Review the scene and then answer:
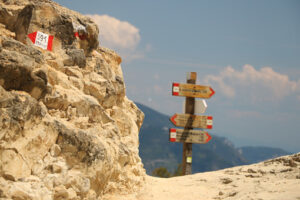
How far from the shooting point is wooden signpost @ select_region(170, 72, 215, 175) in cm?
1439

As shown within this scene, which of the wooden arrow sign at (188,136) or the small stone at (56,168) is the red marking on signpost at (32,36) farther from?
the wooden arrow sign at (188,136)

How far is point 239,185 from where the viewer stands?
961 cm

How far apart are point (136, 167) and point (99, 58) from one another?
361 centimetres

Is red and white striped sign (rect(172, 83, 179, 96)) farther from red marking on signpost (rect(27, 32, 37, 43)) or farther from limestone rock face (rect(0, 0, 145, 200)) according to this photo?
red marking on signpost (rect(27, 32, 37, 43))

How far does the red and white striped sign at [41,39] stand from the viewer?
8078mm

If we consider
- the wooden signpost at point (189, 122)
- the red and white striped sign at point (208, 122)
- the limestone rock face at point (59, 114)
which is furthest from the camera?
the red and white striped sign at point (208, 122)

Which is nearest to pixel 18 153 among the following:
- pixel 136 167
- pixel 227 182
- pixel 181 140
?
pixel 136 167

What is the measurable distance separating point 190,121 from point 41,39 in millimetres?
8332

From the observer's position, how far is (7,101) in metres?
5.83

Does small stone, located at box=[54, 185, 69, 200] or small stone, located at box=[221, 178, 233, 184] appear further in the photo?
small stone, located at box=[221, 178, 233, 184]

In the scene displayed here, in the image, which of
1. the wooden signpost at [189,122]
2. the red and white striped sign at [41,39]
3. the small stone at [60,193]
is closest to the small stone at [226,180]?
the wooden signpost at [189,122]

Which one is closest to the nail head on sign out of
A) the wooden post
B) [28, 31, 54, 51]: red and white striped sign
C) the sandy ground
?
the wooden post

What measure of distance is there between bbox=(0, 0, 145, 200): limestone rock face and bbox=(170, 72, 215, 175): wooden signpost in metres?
4.26

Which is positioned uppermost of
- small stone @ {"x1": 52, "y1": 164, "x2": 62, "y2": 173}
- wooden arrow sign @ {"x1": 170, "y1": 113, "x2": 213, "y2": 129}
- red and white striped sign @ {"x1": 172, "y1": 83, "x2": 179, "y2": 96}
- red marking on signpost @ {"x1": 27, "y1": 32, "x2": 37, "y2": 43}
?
red marking on signpost @ {"x1": 27, "y1": 32, "x2": 37, "y2": 43}
